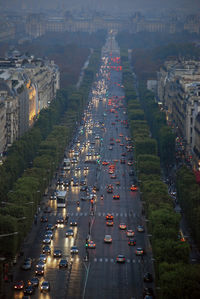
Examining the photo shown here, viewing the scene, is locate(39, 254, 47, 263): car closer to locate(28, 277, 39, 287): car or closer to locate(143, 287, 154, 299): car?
locate(28, 277, 39, 287): car

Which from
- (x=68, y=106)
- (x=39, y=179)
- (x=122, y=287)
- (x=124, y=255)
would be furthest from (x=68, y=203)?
(x=68, y=106)

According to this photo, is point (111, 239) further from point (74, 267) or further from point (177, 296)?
point (177, 296)

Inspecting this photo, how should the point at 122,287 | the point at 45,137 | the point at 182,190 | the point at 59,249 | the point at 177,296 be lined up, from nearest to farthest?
the point at 177,296 < the point at 122,287 < the point at 59,249 < the point at 182,190 < the point at 45,137

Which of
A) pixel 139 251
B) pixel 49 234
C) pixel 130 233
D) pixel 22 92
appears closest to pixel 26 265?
pixel 49 234

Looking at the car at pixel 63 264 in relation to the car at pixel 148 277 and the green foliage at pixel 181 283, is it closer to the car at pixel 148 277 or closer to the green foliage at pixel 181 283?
the car at pixel 148 277

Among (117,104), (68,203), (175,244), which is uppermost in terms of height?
(175,244)

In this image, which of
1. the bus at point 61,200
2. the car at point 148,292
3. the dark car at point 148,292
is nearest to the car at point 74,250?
the car at point 148,292
